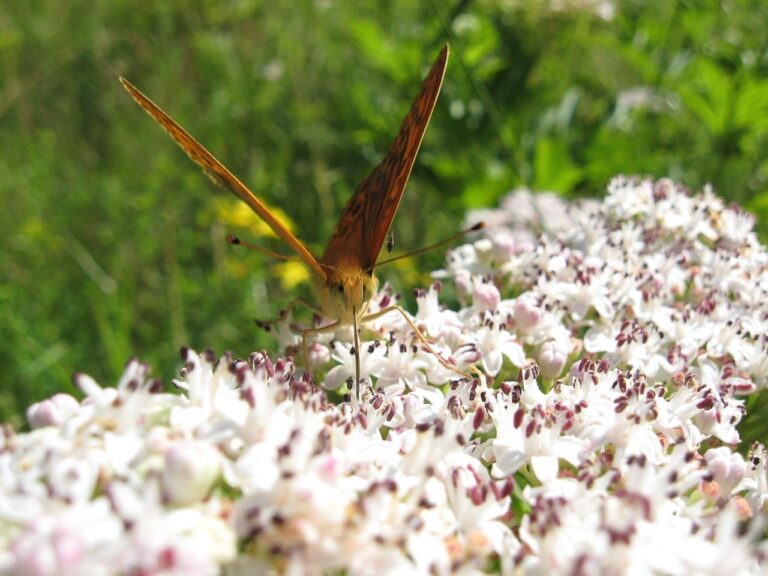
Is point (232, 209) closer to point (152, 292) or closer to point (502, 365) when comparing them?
point (152, 292)

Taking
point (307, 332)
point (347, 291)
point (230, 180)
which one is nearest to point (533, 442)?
point (347, 291)

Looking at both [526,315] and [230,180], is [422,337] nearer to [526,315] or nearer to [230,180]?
[526,315]

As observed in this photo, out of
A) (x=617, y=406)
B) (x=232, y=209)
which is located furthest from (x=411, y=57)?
(x=617, y=406)

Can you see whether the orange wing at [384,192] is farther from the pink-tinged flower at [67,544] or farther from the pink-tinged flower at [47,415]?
the pink-tinged flower at [67,544]

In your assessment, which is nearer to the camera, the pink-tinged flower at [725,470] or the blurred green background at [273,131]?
the pink-tinged flower at [725,470]

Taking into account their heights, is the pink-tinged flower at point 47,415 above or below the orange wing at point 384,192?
below

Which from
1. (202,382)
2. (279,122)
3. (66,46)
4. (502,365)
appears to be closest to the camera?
(202,382)

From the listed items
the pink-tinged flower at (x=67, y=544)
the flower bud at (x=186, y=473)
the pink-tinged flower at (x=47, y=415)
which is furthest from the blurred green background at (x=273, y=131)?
the pink-tinged flower at (x=67, y=544)
